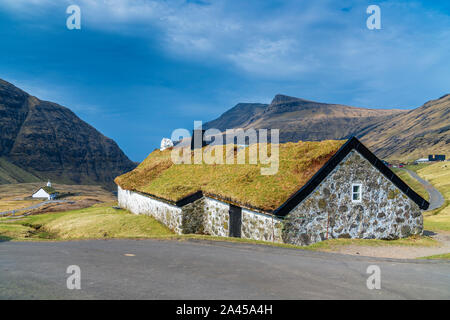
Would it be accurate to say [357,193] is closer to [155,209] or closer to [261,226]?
[261,226]

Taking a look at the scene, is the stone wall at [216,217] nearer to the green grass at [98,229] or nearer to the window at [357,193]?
the green grass at [98,229]

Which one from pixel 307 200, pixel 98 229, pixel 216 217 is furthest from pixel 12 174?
pixel 307 200

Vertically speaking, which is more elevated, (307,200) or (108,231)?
(307,200)

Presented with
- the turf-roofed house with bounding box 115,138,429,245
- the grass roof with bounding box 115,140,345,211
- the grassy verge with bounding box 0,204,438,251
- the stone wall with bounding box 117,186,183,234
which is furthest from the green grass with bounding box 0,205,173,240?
the grass roof with bounding box 115,140,345,211

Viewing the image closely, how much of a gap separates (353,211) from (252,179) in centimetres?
654

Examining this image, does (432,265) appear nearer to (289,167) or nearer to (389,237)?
(389,237)

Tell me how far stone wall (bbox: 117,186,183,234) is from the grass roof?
3.02 ft

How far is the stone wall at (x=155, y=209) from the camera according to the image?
23.0 meters

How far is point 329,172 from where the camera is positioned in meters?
17.7

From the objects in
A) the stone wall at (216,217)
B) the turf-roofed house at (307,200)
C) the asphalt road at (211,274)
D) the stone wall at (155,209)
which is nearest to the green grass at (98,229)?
the stone wall at (155,209)

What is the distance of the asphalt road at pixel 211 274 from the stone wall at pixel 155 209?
9738 mm

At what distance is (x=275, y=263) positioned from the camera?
34.3ft
